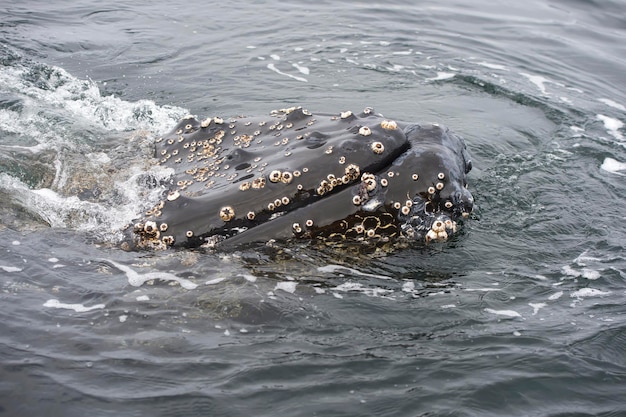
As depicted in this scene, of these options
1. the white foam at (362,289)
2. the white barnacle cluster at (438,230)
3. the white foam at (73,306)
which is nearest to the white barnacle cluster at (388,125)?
the white barnacle cluster at (438,230)

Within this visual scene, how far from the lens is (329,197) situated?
6066mm

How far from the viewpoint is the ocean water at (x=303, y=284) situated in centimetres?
477

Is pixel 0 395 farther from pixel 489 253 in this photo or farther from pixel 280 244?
pixel 489 253

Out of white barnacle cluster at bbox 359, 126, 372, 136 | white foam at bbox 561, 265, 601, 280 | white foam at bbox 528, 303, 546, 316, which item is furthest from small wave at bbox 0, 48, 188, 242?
white foam at bbox 561, 265, 601, 280

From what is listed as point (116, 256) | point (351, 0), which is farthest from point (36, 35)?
point (116, 256)

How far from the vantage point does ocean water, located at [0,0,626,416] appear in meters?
4.77

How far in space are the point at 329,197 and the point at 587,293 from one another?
7.83 feet

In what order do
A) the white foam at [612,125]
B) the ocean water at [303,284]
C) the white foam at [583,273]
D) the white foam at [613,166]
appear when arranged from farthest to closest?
1. the white foam at [612,125]
2. the white foam at [613,166]
3. the white foam at [583,273]
4. the ocean water at [303,284]

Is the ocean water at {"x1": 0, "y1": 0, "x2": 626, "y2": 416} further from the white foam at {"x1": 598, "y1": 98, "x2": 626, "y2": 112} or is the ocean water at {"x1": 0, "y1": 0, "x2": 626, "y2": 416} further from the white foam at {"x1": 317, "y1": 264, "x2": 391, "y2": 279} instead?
the white foam at {"x1": 598, "y1": 98, "x2": 626, "y2": 112}

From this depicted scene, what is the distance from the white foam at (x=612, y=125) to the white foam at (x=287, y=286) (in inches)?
278

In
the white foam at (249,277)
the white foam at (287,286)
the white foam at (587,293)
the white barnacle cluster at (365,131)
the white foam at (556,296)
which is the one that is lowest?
the white foam at (587,293)

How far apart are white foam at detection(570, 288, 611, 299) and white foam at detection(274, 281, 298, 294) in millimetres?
2400

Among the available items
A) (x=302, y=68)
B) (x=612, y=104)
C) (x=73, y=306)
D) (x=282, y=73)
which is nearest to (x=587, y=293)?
(x=73, y=306)

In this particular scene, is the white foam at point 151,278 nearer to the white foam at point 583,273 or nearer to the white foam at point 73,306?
the white foam at point 73,306
